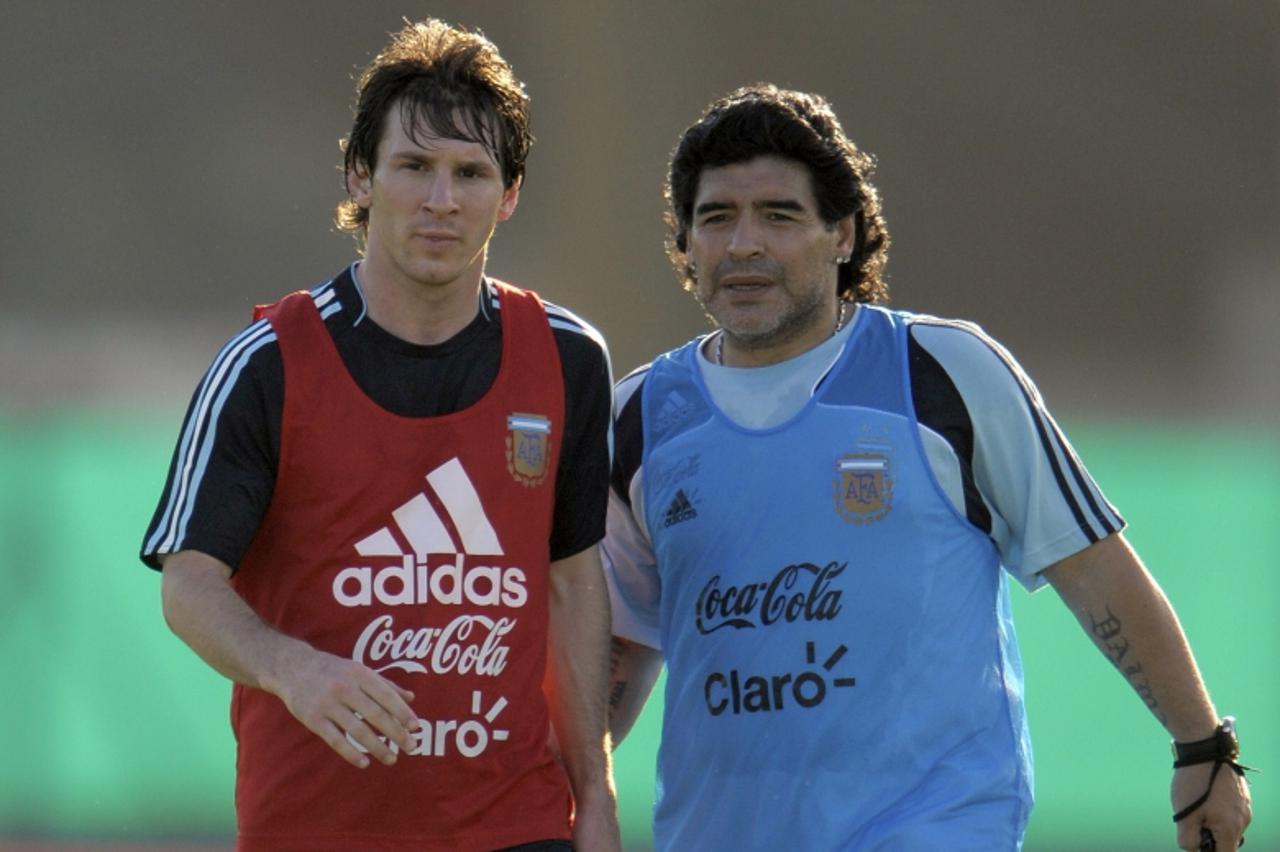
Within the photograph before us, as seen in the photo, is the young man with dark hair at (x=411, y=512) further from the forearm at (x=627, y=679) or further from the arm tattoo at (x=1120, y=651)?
the arm tattoo at (x=1120, y=651)

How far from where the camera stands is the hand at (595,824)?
3303mm

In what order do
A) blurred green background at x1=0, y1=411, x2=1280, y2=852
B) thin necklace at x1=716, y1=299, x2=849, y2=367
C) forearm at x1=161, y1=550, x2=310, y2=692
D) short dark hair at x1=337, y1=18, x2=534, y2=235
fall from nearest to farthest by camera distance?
forearm at x1=161, y1=550, x2=310, y2=692, short dark hair at x1=337, y1=18, x2=534, y2=235, thin necklace at x1=716, y1=299, x2=849, y2=367, blurred green background at x1=0, y1=411, x2=1280, y2=852

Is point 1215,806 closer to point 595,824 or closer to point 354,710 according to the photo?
point 595,824

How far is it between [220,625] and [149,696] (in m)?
4.94

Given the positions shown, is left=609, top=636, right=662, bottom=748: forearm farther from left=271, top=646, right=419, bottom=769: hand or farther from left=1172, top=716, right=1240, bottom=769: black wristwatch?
left=271, top=646, right=419, bottom=769: hand

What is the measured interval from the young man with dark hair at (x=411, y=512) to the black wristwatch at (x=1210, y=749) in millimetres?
1073

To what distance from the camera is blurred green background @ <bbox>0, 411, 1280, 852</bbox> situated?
7617 millimetres

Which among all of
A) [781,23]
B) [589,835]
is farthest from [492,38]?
[589,835]

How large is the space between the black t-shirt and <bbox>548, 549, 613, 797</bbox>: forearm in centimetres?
5

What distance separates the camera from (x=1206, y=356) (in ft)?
33.1

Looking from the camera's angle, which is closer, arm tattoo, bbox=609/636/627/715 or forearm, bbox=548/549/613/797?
forearm, bbox=548/549/613/797

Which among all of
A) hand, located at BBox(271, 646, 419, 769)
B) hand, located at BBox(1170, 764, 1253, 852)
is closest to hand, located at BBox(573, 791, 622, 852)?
hand, located at BBox(271, 646, 419, 769)

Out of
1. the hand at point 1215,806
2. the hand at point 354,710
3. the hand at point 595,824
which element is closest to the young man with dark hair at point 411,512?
the hand at point 595,824

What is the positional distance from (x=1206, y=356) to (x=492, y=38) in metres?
3.98
